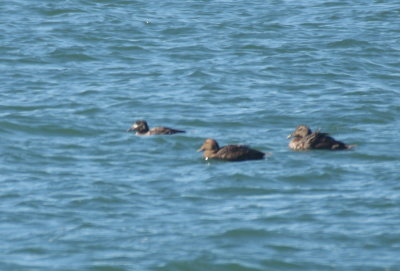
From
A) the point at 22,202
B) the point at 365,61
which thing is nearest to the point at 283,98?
the point at 365,61

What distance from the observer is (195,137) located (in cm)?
1791

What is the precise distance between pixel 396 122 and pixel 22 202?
692 centimetres

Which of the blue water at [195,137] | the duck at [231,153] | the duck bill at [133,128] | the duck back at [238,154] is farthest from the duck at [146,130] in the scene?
the duck back at [238,154]

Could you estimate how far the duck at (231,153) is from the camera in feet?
53.7

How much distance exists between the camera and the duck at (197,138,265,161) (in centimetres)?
1638

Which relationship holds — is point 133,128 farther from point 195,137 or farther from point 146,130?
point 195,137

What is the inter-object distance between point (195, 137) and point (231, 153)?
154 cm

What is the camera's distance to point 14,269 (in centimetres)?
1248

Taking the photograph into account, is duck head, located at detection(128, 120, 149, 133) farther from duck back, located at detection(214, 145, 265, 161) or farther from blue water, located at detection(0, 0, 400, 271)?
duck back, located at detection(214, 145, 265, 161)

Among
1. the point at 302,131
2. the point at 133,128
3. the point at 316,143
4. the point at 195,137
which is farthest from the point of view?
the point at 133,128

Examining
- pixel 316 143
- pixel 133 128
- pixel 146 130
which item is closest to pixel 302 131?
pixel 316 143

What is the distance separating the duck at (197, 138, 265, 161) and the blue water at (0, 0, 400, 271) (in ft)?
0.41

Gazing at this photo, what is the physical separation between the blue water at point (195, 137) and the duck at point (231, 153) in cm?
12

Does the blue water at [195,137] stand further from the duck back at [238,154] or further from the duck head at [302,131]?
the duck head at [302,131]
